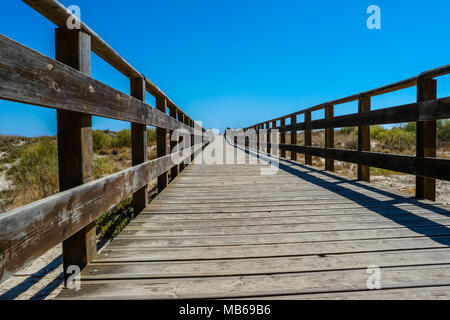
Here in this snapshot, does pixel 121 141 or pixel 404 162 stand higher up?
pixel 121 141

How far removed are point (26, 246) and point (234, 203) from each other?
2130 millimetres

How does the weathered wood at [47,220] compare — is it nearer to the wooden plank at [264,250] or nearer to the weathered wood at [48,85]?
the wooden plank at [264,250]

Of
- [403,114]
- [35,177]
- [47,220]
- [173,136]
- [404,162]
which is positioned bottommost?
[35,177]

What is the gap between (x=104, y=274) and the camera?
149 centimetres

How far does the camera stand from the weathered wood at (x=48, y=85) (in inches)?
39.0

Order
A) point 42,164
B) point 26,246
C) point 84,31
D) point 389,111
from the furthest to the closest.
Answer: point 42,164 → point 389,111 → point 84,31 → point 26,246

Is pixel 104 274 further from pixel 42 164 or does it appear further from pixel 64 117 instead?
pixel 42 164

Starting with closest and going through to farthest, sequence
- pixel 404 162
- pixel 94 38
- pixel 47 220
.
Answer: pixel 47 220 < pixel 94 38 < pixel 404 162

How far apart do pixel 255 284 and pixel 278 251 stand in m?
0.42

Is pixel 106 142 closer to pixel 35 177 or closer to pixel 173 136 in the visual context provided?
pixel 35 177

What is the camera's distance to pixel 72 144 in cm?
154

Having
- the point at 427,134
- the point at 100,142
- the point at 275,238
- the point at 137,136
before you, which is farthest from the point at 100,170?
the point at 100,142
